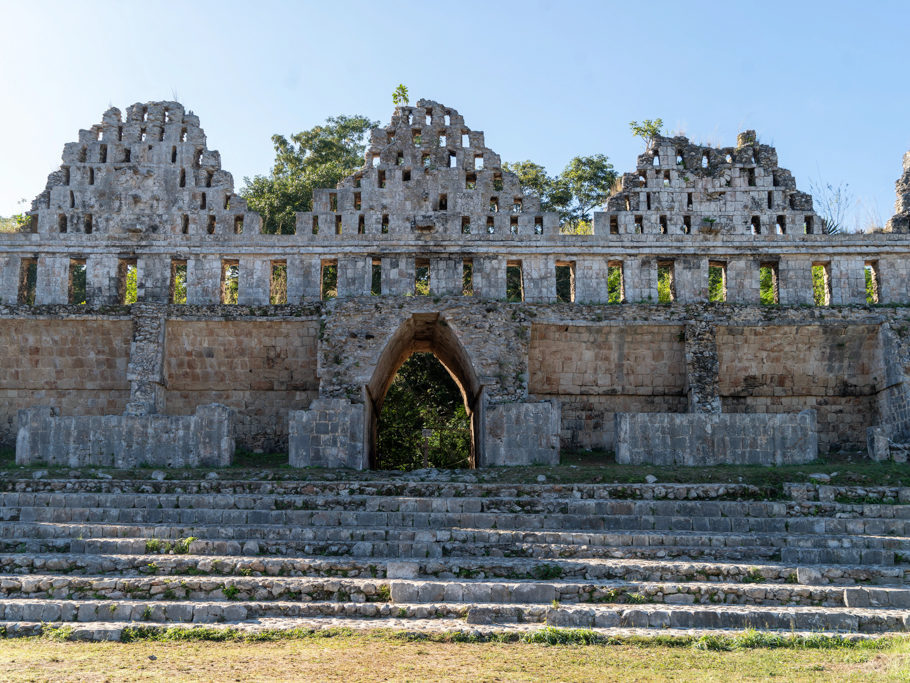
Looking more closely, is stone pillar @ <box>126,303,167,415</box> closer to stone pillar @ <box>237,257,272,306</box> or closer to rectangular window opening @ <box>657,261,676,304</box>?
stone pillar @ <box>237,257,272,306</box>

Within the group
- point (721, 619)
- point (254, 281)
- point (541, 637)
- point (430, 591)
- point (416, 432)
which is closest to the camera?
point (541, 637)

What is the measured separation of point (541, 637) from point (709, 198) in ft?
56.6

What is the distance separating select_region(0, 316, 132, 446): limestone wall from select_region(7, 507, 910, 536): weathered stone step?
9057 mm

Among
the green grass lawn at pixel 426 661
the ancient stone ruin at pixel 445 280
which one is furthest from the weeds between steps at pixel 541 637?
the ancient stone ruin at pixel 445 280

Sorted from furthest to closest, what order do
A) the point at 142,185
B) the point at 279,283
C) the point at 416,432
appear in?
the point at 416,432 → the point at 279,283 → the point at 142,185

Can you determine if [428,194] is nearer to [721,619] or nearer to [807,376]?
[807,376]

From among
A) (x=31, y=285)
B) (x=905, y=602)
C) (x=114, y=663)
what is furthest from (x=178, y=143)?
(x=905, y=602)

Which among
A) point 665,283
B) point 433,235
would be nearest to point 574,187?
point 665,283

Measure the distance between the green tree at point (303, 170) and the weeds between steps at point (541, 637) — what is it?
22.8m

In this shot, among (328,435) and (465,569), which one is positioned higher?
(328,435)

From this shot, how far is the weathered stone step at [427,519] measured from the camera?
602 inches

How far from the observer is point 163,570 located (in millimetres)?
12867

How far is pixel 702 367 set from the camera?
22688 mm

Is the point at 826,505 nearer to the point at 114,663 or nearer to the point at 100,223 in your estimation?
the point at 114,663
